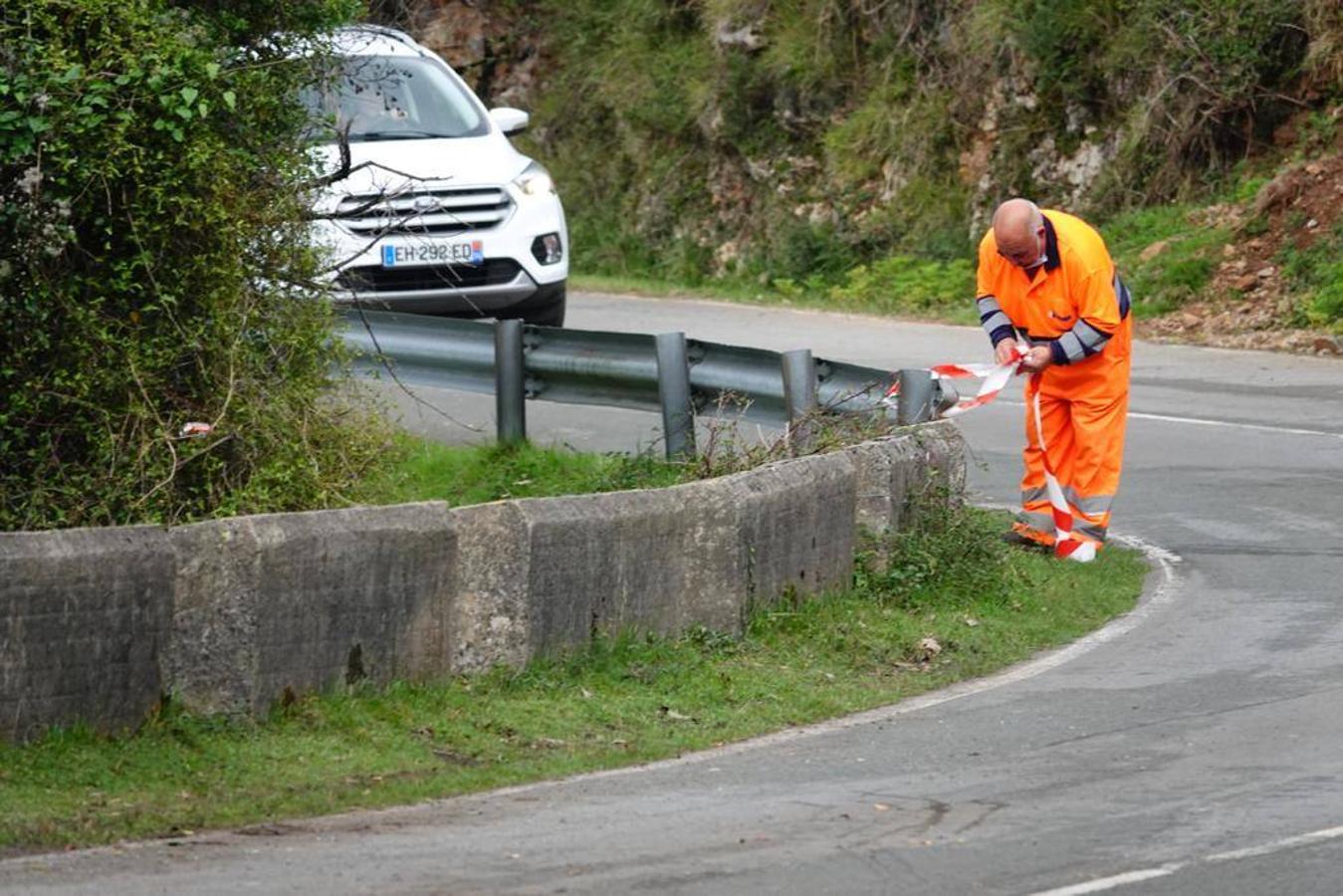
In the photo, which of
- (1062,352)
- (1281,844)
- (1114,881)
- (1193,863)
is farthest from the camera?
(1062,352)

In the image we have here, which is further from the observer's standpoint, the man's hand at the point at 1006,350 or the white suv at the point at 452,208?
the white suv at the point at 452,208

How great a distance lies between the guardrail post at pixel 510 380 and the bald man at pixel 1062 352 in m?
2.66

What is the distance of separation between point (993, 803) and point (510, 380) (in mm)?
6143

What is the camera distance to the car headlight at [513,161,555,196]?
49.8ft

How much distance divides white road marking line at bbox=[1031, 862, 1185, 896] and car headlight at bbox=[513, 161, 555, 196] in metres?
9.66

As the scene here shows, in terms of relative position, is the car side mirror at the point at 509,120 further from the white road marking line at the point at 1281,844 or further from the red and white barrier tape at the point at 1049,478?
the white road marking line at the point at 1281,844

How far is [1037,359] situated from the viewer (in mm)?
11023

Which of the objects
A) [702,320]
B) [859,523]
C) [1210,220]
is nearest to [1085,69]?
[1210,220]

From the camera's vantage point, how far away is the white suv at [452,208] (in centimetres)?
1428

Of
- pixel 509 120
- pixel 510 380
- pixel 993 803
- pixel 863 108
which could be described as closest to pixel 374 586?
pixel 993 803

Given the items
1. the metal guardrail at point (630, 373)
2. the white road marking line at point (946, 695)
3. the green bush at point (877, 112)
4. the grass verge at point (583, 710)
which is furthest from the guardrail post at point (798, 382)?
the green bush at point (877, 112)

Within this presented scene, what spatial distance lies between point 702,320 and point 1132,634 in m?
12.3

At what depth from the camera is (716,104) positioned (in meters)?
28.4

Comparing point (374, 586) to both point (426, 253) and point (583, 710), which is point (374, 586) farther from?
point (426, 253)
